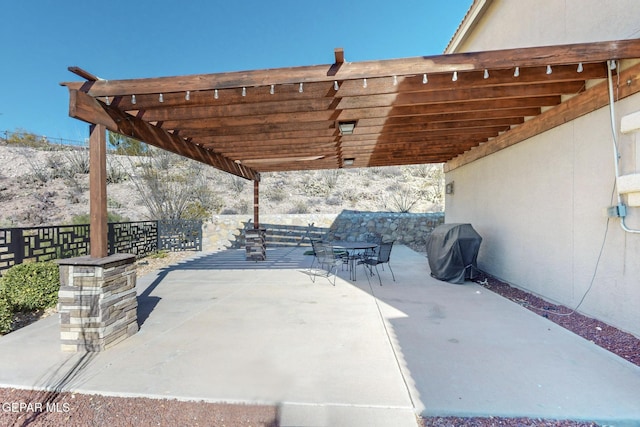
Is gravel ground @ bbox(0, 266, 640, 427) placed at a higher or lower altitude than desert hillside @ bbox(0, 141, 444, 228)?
lower

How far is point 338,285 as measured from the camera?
5867 millimetres

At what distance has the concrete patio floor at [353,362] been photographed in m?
2.16

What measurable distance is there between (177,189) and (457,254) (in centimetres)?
1022

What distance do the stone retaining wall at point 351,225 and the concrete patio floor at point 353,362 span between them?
265 inches

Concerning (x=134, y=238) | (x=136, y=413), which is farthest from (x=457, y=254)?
(x=134, y=238)

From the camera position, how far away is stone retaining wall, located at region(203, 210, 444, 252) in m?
11.5

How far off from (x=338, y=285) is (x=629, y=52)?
15.9 feet

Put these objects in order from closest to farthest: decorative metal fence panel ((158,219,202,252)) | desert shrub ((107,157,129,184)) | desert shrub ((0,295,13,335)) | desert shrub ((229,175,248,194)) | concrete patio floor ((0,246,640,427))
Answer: concrete patio floor ((0,246,640,427)) < desert shrub ((0,295,13,335)) < decorative metal fence panel ((158,219,202,252)) < desert shrub ((107,157,129,184)) < desert shrub ((229,175,248,194))

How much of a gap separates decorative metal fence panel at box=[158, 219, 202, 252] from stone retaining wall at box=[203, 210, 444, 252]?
606 millimetres

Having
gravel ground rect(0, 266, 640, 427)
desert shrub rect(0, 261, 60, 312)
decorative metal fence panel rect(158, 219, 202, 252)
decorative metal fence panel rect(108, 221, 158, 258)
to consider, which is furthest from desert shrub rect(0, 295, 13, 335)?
decorative metal fence panel rect(158, 219, 202, 252)

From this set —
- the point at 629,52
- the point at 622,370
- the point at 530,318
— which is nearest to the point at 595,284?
the point at 530,318

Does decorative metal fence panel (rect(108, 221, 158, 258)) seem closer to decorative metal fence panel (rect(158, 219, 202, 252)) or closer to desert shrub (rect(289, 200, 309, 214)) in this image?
decorative metal fence panel (rect(158, 219, 202, 252))

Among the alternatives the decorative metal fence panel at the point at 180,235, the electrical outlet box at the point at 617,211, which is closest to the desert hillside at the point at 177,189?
the decorative metal fence panel at the point at 180,235

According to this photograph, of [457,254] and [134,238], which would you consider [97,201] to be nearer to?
[457,254]
